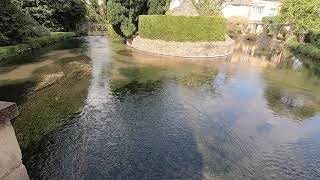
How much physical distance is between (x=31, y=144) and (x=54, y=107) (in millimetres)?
3640

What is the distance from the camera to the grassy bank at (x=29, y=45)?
80.3 ft

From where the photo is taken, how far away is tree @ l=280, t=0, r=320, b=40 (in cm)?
3572

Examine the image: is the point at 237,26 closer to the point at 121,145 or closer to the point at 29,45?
the point at 29,45

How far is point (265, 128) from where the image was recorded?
11961 millimetres

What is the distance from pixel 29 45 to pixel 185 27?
16.3 metres

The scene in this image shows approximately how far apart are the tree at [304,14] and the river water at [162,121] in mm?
17238

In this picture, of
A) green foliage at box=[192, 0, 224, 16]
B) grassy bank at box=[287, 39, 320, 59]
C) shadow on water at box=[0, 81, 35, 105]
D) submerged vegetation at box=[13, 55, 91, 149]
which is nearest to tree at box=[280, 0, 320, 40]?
grassy bank at box=[287, 39, 320, 59]

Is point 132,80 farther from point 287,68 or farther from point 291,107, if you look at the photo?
point 287,68

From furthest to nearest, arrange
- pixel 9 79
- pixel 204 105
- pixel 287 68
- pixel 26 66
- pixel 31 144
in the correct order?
pixel 287 68 < pixel 26 66 < pixel 9 79 < pixel 204 105 < pixel 31 144

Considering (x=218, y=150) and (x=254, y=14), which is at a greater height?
(x=254, y=14)

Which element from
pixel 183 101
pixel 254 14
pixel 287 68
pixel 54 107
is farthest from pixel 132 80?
pixel 254 14

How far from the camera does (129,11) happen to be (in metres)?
30.2

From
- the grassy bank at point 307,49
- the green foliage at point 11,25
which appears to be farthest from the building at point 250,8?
the green foliage at point 11,25

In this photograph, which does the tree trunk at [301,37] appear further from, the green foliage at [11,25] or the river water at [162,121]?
the green foliage at [11,25]
